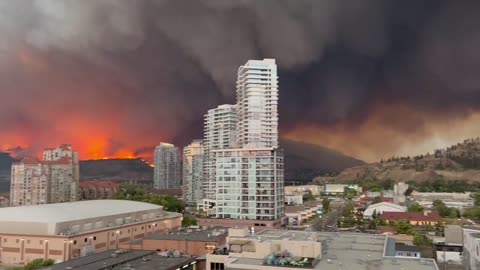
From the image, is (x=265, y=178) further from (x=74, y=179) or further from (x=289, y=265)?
(x=74, y=179)

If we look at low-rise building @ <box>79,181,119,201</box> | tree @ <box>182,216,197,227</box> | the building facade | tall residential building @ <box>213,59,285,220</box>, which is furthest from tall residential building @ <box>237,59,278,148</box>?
low-rise building @ <box>79,181,119,201</box>

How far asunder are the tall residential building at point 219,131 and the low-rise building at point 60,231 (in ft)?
119

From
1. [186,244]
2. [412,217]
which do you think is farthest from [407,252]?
[412,217]

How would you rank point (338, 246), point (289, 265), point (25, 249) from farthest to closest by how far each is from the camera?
point (25, 249)
point (338, 246)
point (289, 265)

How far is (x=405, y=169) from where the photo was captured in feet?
546

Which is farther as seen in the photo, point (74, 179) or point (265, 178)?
point (74, 179)

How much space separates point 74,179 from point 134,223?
50.4 meters

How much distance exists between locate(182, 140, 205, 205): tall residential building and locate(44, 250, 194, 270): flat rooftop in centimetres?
6110

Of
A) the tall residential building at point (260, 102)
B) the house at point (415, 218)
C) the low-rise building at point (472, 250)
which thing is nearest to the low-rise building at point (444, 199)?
the house at point (415, 218)

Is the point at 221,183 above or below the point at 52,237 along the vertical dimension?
above

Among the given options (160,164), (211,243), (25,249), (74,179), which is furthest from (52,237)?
(160,164)

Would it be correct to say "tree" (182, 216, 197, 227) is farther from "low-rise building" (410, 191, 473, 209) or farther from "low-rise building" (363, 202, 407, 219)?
"low-rise building" (410, 191, 473, 209)

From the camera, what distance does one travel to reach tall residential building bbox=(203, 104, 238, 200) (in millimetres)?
79750

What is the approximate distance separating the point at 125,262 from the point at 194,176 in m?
66.8
